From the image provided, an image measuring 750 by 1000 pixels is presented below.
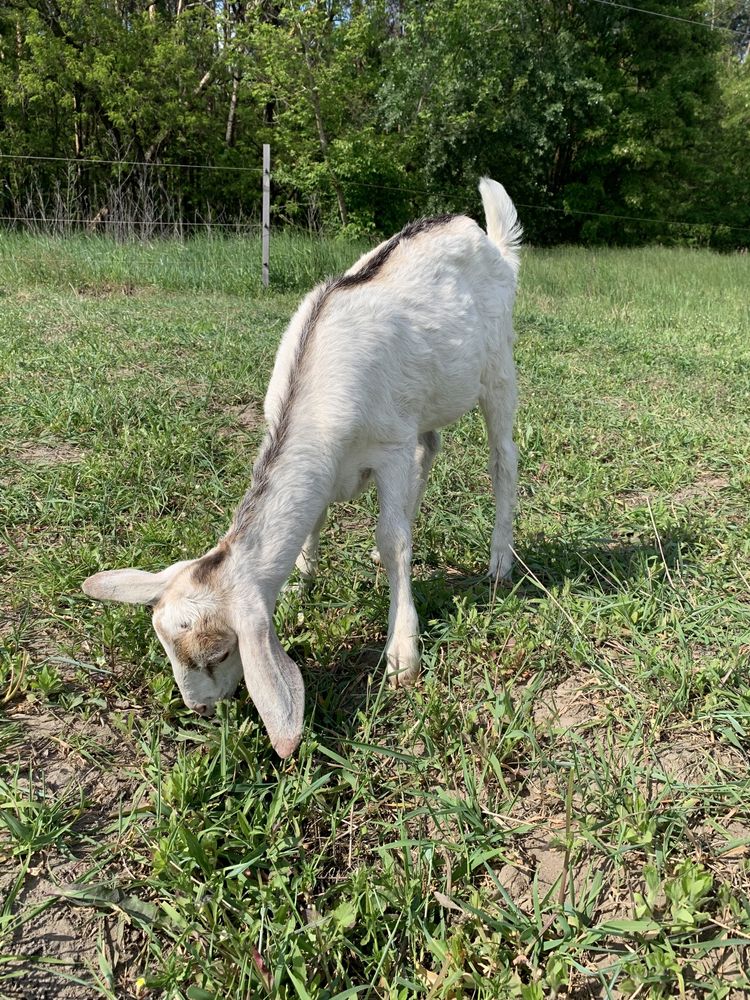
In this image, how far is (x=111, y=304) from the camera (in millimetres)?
8156

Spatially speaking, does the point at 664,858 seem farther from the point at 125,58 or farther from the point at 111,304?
the point at 125,58

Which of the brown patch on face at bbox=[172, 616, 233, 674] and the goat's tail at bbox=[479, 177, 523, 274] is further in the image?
the goat's tail at bbox=[479, 177, 523, 274]

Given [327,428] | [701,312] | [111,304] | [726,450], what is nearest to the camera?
[327,428]

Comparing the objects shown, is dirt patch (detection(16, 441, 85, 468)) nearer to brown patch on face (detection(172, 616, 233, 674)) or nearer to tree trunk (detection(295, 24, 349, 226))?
brown patch on face (detection(172, 616, 233, 674))

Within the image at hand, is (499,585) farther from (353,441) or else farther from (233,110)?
(233,110)

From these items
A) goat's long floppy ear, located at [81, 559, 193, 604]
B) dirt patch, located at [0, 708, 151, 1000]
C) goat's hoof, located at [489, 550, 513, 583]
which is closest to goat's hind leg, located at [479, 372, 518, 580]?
goat's hoof, located at [489, 550, 513, 583]

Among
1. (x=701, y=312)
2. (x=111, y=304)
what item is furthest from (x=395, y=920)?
(x=701, y=312)

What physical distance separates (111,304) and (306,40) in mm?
10967

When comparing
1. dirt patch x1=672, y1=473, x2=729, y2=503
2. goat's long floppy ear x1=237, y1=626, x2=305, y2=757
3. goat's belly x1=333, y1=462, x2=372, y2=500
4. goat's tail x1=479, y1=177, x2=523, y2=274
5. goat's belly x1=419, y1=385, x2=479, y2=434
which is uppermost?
goat's tail x1=479, y1=177, x2=523, y2=274

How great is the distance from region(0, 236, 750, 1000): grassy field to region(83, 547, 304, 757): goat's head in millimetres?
201

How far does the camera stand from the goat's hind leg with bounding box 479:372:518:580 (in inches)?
134

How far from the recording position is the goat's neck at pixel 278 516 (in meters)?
2.24

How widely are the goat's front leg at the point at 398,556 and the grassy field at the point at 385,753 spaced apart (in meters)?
0.12

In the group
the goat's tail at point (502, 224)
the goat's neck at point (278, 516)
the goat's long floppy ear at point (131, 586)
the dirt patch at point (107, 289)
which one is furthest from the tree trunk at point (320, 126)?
the goat's long floppy ear at point (131, 586)
